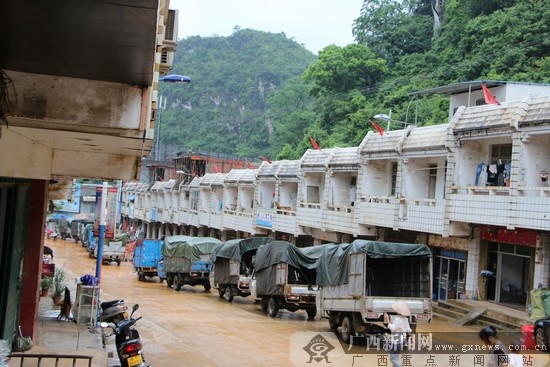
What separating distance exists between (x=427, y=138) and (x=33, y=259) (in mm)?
16596

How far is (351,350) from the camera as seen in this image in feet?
51.5

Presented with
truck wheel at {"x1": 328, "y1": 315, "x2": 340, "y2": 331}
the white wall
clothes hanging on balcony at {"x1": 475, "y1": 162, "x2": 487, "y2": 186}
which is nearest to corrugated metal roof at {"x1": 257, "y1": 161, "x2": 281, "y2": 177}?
the white wall

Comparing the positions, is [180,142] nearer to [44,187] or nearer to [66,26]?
[44,187]

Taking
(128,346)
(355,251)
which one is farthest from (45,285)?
(128,346)

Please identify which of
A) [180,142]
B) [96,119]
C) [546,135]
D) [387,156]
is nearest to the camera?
[96,119]

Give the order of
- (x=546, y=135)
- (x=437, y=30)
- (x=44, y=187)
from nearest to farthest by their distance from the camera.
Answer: (x=44, y=187) < (x=546, y=135) < (x=437, y=30)

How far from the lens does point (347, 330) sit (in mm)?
16469

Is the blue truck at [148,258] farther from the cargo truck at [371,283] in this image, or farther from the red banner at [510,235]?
the red banner at [510,235]

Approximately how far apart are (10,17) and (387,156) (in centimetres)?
2389

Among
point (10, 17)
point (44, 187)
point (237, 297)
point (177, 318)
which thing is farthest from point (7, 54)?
point (237, 297)

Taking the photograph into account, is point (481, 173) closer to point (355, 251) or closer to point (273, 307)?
point (355, 251)

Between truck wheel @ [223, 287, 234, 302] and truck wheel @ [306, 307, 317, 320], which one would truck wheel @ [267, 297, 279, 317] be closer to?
truck wheel @ [306, 307, 317, 320]

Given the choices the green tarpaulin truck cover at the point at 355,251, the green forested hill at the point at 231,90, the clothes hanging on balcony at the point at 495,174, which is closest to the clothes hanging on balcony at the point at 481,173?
the clothes hanging on balcony at the point at 495,174

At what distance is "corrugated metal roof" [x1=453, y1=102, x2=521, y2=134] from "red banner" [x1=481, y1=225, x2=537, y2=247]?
361 cm
